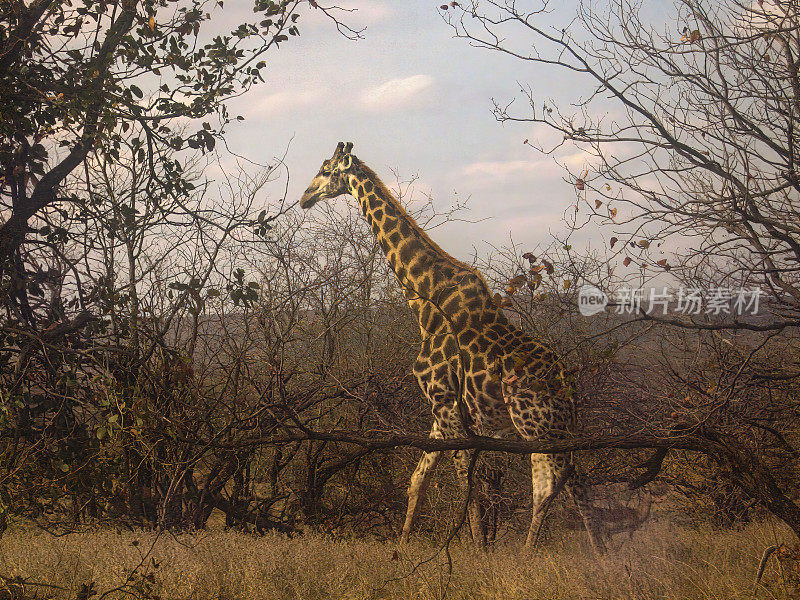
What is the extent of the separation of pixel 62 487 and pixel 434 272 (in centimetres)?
382

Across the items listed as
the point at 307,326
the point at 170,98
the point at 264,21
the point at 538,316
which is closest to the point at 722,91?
the point at 264,21

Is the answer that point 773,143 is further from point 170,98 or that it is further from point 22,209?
point 22,209

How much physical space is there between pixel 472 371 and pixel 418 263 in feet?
4.21

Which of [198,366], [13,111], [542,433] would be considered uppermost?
[13,111]

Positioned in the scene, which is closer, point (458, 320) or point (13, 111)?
point (13, 111)

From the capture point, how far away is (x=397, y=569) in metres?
5.38

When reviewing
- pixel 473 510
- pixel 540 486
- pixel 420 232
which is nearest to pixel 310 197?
pixel 420 232

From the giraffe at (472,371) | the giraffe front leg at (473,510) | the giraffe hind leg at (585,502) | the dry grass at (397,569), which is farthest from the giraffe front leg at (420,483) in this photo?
the giraffe hind leg at (585,502)

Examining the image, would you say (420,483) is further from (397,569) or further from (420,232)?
(420,232)

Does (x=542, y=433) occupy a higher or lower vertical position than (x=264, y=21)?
lower

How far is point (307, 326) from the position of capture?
11656 millimetres

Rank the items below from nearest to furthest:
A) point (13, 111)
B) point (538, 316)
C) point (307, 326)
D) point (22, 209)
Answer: point (13, 111) → point (22, 209) → point (538, 316) → point (307, 326)

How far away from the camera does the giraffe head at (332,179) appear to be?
7875 millimetres

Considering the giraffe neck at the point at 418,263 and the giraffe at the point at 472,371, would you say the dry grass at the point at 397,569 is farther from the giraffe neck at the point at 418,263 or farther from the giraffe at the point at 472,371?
the giraffe neck at the point at 418,263
